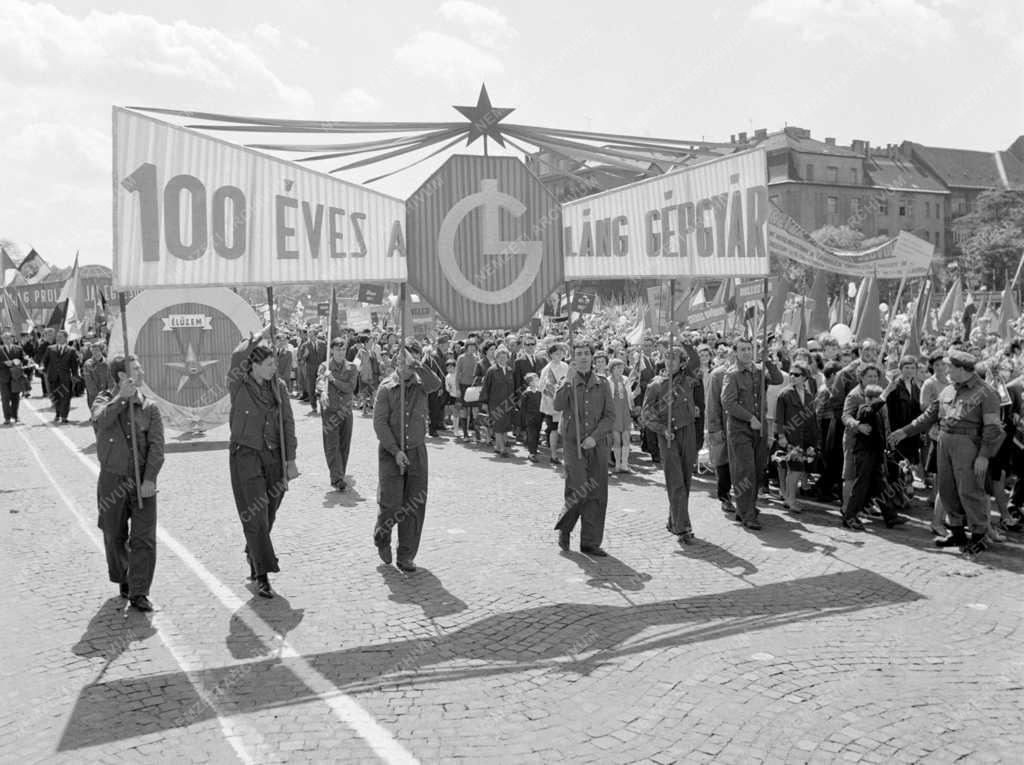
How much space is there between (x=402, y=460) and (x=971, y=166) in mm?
115898

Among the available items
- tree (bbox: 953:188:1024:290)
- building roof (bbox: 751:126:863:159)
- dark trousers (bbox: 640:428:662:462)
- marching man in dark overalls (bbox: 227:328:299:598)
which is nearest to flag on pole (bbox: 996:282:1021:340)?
dark trousers (bbox: 640:428:662:462)

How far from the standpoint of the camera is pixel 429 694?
5.52 m

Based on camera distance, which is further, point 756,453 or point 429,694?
point 756,453

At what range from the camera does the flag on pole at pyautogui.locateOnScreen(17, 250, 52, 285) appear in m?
35.7

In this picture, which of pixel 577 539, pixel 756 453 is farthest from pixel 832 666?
pixel 756 453

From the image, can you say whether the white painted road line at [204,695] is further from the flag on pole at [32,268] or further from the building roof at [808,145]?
the building roof at [808,145]

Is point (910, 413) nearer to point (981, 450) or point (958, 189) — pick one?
point (981, 450)

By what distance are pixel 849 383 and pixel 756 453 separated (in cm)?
152

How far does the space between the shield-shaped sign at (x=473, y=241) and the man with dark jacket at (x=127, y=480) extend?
225 centimetres

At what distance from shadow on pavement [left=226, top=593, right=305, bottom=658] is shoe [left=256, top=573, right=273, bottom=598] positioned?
0.10 feet

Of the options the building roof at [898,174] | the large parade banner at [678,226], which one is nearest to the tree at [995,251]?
the building roof at [898,174]

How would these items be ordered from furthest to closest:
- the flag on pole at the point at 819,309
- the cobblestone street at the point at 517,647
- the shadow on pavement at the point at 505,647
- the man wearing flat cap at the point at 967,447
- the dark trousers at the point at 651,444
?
the flag on pole at the point at 819,309, the dark trousers at the point at 651,444, the man wearing flat cap at the point at 967,447, the shadow on pavement at the point at 505,647, the cobblestone street at the point at 517,647

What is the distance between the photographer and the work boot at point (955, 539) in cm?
898

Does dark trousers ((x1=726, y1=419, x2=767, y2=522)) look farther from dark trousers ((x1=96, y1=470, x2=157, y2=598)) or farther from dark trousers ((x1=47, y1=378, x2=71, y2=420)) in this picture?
dark trousers ((x1=47, y1=378, x2=71, y2=420))
